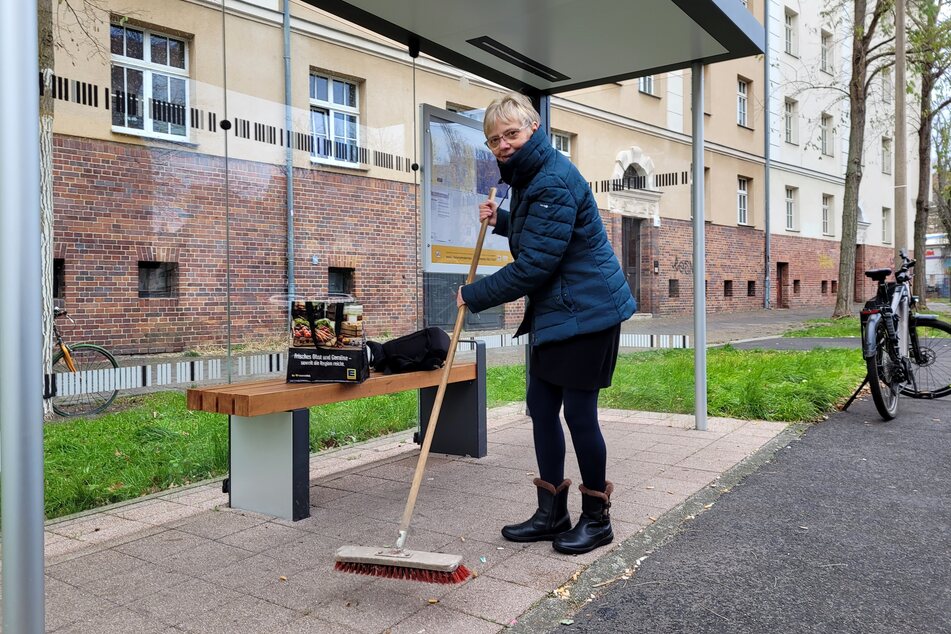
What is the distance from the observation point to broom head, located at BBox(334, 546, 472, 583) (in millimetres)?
2600

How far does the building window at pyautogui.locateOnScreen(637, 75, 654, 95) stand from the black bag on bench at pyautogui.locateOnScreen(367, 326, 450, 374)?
10.3 feet

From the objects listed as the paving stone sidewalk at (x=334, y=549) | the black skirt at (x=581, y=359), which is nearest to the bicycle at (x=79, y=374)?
the paving stone sidewalk at (x=334, y=549)

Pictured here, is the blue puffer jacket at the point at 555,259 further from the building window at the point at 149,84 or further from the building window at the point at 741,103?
the building window at the point at 741,103

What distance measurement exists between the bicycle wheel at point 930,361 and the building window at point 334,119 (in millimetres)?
5427

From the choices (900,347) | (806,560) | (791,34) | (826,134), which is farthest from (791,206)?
(806,560)

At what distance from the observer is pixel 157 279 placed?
4.09 metres

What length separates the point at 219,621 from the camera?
262 centimetres

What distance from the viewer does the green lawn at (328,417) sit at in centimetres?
460

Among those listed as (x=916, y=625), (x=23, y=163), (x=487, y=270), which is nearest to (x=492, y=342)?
(x=487, y=270)

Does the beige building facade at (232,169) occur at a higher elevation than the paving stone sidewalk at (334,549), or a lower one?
higher

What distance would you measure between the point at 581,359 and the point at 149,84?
260 cm

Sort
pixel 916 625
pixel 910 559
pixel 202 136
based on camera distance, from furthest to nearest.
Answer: pixel 202 136 → pixel 910 559 → pixel 916 625

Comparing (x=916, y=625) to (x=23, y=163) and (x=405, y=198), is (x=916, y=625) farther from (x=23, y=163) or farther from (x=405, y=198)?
(x=405, y=198)

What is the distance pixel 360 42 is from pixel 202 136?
1.62 m
